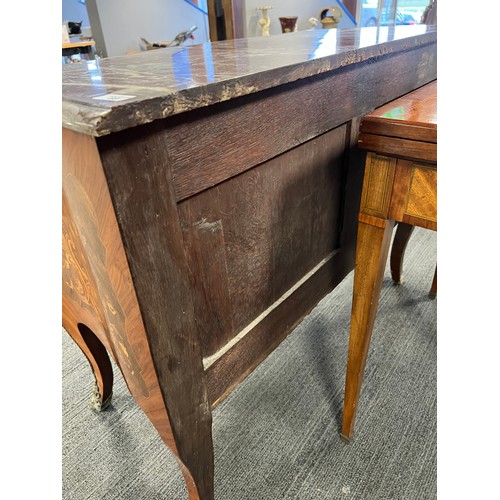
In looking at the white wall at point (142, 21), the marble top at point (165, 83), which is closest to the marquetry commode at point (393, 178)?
the marble top at point (165, 83)

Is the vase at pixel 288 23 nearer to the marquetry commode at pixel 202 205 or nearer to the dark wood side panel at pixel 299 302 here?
the marquetry commode at pixel 202 205

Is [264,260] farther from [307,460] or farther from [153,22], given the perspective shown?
[153,22]

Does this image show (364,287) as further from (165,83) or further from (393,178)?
(165,83)

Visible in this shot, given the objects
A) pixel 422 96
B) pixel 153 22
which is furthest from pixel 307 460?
pixel 153 22

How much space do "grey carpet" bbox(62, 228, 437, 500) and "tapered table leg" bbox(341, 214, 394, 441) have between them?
0.12 meters

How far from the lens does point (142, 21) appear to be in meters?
3.27

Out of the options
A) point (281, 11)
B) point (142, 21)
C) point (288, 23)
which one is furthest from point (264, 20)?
point (142, 21)

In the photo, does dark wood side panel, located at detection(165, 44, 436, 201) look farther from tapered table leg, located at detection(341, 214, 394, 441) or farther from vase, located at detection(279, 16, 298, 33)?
vase, located at detection(279, 16, 298, 33)

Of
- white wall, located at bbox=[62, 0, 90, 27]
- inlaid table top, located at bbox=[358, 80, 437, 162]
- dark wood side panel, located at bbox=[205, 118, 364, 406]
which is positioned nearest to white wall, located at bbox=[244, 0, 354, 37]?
white wall, located at bbox=[62, 0, 90, 27]

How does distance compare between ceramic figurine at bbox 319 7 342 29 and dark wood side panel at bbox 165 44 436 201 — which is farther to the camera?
ceramic figurine at bbox 319 7 342 29

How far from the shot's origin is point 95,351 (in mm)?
851

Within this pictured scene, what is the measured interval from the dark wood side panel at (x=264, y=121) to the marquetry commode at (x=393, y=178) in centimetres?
6

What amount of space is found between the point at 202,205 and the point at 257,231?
0.13 m

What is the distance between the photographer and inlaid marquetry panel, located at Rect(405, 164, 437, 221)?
52 cm
